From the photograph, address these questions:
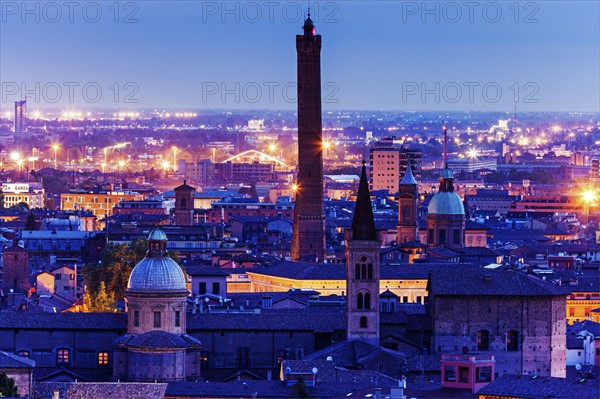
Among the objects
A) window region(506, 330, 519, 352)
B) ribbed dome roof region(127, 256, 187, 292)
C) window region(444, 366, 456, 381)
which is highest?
ribbed dome roof region(127, 256, 187, 292)

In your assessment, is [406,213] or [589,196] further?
[589,196]

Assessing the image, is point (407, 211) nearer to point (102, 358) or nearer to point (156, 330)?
point (102, 358)

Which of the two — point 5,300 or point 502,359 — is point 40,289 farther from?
point 502,359

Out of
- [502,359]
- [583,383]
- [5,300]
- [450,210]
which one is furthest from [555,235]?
[583,383]

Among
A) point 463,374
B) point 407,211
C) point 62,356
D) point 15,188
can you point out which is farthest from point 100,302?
point 15,188

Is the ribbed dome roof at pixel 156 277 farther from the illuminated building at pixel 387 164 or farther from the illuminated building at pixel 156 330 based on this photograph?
the illuminated building at pixel 387 164

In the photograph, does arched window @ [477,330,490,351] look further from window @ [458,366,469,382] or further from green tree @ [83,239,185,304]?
green tree @ [83,239,185,304]

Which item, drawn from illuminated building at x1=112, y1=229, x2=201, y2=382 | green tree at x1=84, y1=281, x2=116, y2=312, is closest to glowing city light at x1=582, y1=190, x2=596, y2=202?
green tree at x1=84, y1=281, x2=116, y2=312
